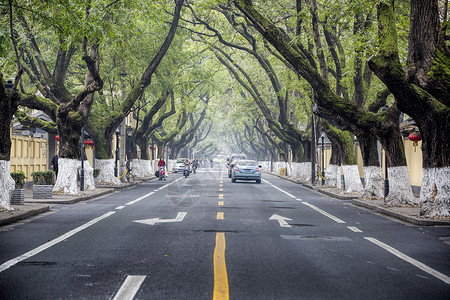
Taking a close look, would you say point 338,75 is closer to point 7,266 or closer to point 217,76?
point 7,266

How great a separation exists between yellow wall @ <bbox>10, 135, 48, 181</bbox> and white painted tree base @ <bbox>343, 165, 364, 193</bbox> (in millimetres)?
16068

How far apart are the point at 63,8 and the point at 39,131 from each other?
18059 mm

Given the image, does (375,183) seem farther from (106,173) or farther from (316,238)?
(106,173)

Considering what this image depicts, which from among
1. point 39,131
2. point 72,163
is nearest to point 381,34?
point 72,163

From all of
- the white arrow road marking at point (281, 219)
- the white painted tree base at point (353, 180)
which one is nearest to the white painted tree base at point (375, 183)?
the white painted tree base at point (353, 180)

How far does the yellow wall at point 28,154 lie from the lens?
86.1 feet

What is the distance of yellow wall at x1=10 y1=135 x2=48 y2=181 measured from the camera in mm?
26255

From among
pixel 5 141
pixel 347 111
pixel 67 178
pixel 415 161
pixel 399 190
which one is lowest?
pixel 399 190

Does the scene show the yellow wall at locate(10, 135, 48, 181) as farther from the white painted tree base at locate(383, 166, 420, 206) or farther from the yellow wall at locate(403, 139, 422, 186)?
the yellow wall at locate(403, 139, 422, 186)

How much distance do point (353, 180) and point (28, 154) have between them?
1738 cm

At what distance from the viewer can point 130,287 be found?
5.97 m

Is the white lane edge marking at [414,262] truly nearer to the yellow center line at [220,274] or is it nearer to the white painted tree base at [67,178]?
the yellow center line at [220,274]

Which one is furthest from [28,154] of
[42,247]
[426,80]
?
[426,80]

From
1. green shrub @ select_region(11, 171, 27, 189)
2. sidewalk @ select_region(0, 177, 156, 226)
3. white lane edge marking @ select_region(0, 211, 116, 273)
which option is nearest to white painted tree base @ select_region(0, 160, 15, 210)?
sidewalk @ select_region(0, 177, 156, 226)
